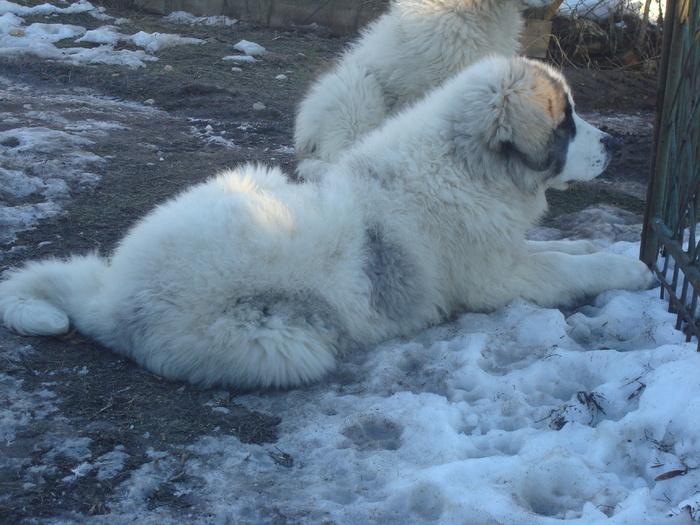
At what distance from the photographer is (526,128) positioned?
3396 millimetres

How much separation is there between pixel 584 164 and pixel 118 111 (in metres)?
4.96

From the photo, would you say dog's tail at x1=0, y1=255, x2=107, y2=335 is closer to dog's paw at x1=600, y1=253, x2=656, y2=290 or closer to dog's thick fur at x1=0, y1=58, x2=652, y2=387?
dog's thick fur at x1=0, y1=58, x2=652, y2=387

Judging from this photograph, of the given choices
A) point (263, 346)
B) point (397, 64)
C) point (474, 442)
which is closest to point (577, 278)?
point (474, 442)

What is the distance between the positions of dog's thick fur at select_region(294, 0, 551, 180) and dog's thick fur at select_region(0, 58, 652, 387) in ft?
3.95

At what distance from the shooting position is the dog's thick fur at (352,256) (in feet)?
9.93

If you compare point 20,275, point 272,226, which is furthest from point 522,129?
point 20,275

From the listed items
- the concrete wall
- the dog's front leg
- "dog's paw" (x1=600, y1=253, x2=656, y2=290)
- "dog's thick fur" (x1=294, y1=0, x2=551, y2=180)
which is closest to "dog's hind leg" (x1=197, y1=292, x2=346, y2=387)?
the dog's front leg

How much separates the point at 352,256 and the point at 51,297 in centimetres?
147

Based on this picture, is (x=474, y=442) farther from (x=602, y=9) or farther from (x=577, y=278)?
(x=602, y=9)

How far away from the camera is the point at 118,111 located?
6.95 m

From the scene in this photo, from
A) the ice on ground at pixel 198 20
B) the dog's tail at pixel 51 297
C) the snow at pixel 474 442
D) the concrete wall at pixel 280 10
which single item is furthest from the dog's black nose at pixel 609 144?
the ice on ground at pixel 198 20

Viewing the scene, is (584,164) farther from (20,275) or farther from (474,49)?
(20,275)

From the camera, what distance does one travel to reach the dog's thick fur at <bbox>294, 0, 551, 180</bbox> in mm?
4902

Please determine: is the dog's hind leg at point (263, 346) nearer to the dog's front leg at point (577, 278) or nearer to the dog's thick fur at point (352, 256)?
the dog's thick fur at point (352, 256)
